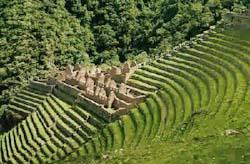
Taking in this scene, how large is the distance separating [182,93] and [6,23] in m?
40.3

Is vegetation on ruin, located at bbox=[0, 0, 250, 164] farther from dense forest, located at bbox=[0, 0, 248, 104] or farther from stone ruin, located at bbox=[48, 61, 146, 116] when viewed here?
stone ruin, located at bbox=[48, 61, 146, 116]

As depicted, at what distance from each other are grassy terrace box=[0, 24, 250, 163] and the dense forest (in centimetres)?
1804

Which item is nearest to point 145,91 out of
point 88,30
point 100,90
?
point 100,90

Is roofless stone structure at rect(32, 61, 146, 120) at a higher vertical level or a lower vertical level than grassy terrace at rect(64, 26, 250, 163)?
lower

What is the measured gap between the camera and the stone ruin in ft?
123

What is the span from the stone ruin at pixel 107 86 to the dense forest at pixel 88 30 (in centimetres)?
1297

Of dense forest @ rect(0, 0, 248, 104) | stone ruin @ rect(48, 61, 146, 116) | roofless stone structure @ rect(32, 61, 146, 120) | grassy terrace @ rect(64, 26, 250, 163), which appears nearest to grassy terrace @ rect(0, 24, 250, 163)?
grassy terrace @ rect(64, 26, 250, 163)

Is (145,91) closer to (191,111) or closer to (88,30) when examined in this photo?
(191,111)

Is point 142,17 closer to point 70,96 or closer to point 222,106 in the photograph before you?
point 70,96

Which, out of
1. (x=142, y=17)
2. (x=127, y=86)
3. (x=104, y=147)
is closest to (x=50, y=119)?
(x=127, y=86)

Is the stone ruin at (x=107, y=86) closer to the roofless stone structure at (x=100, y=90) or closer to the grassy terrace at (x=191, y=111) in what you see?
the roofless stone structure at (x=100, y=90)

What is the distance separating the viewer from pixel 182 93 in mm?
33562

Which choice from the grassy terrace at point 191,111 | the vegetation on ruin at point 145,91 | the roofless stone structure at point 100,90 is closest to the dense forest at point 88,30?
the vegetation on ruin at point 145,91

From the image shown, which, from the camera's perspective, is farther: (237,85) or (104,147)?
(104,147)
